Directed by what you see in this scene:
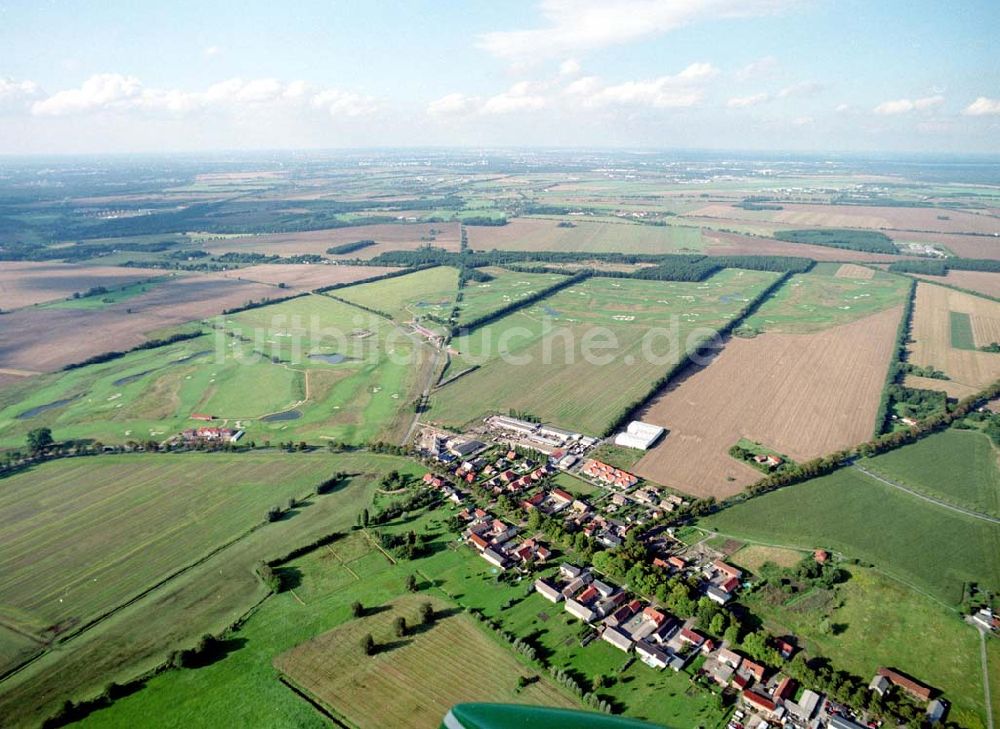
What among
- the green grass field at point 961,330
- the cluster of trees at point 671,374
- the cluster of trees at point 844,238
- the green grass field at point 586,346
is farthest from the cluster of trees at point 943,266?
the cluster of trees at point 671,374

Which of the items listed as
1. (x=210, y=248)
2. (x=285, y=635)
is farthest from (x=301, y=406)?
(x=210, y=248)

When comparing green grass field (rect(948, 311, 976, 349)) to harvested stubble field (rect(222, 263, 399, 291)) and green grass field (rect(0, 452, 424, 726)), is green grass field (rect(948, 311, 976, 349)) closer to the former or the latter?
green grass field (rect(0, 452, 424, 726))

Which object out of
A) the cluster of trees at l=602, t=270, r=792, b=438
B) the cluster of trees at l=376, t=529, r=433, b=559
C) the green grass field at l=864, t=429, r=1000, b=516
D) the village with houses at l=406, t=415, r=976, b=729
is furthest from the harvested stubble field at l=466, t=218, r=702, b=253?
the cluster of trees at l=376, t=529, r=433, b=559

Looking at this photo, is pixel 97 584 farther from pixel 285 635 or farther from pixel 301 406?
pixel 301 406

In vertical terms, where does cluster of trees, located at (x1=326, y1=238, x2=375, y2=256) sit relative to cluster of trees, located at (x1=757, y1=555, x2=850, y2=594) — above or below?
above

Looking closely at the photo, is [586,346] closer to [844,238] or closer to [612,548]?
[612,548]

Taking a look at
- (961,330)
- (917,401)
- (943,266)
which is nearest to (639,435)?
(917,401)
